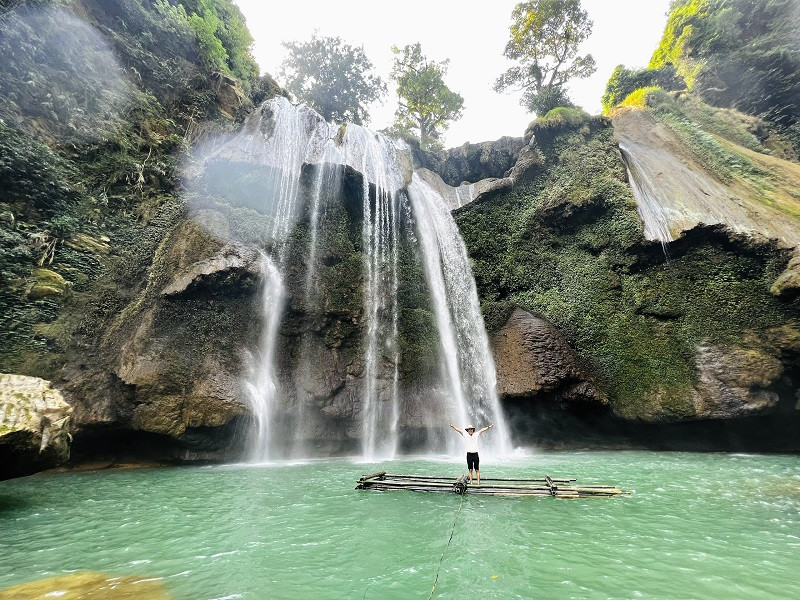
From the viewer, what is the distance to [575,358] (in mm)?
13359

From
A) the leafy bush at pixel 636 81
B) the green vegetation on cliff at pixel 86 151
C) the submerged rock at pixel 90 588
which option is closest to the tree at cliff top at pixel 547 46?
the leafy bush at pixel 636 81

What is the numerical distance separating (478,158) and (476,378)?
13.4 meters

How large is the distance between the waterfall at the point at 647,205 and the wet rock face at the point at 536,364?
4.96 metres

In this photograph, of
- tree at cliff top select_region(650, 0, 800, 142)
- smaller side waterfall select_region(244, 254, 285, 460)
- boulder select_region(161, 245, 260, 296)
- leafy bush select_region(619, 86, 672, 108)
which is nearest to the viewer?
boulder select_region(161, 245, 260, 296)

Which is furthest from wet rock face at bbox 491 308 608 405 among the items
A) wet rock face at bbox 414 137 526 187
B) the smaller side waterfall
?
wet rock face at bbox 414 137 526 187

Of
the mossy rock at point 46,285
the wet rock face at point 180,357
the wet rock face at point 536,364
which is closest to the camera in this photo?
the wet rock face at point 180,357

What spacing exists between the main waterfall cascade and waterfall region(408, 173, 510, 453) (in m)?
0.04

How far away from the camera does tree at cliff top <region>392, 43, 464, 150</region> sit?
27969 millimetres

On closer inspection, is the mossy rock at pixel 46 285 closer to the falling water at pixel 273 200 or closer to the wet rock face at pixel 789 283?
the falling water at pixel 273 200

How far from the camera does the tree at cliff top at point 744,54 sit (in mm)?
19203

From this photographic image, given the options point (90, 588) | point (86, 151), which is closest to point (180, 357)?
point (90, 588)

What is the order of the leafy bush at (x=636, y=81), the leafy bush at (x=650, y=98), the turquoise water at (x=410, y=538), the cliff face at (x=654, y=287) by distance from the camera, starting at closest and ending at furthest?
the turquoise water at (x=410, y=538), the cliff face at (x=654, y=287), the leafy bush at (x=650, y=98), the leafy bush at (x=636, y=81)

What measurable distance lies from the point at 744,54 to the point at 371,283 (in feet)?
77.2

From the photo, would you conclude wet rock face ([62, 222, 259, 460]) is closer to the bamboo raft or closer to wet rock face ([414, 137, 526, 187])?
the bamboo raft
